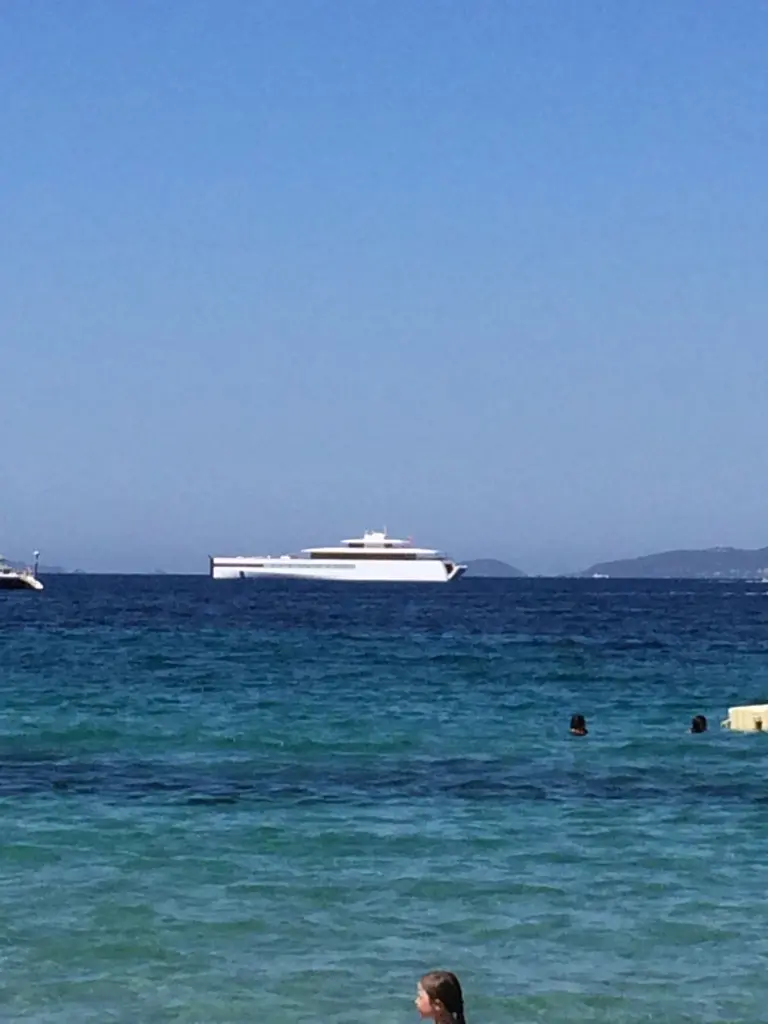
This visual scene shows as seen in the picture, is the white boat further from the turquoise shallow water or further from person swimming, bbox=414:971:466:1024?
person swimming, bbox=414:971:466:1024

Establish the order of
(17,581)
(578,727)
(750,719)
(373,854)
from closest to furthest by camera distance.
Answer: (373,854), (578,727), (750,719), (17,581)

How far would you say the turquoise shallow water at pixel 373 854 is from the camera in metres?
15.6

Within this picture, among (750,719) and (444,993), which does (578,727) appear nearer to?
(750,719)

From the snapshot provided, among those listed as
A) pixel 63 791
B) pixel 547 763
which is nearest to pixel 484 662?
pixel 547 763

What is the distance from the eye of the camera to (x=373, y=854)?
21703 mm

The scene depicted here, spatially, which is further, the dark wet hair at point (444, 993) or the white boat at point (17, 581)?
the white boat at point (17, 581)

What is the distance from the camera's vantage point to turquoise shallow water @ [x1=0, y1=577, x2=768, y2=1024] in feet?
51.2

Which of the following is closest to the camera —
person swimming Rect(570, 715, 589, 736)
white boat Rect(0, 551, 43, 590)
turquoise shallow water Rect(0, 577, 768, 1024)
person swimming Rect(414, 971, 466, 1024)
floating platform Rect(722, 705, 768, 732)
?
person swimming Rect(414, 971, 466, 1024)

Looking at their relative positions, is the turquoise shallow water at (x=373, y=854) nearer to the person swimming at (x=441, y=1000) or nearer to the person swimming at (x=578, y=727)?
the person swimming at (x=578, y=727)

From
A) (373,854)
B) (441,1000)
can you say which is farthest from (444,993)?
(373,854)

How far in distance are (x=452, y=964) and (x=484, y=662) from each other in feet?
157

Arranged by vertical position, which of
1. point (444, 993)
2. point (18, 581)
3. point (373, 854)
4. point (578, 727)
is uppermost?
point (18, 581)

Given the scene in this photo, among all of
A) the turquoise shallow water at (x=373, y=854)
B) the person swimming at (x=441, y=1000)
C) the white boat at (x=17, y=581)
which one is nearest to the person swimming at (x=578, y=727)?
the turquoise shallow water at (x=373, y=854)

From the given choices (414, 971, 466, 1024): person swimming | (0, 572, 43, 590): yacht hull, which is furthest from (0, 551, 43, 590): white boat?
(414, 971, 466, 1024): person swimming
